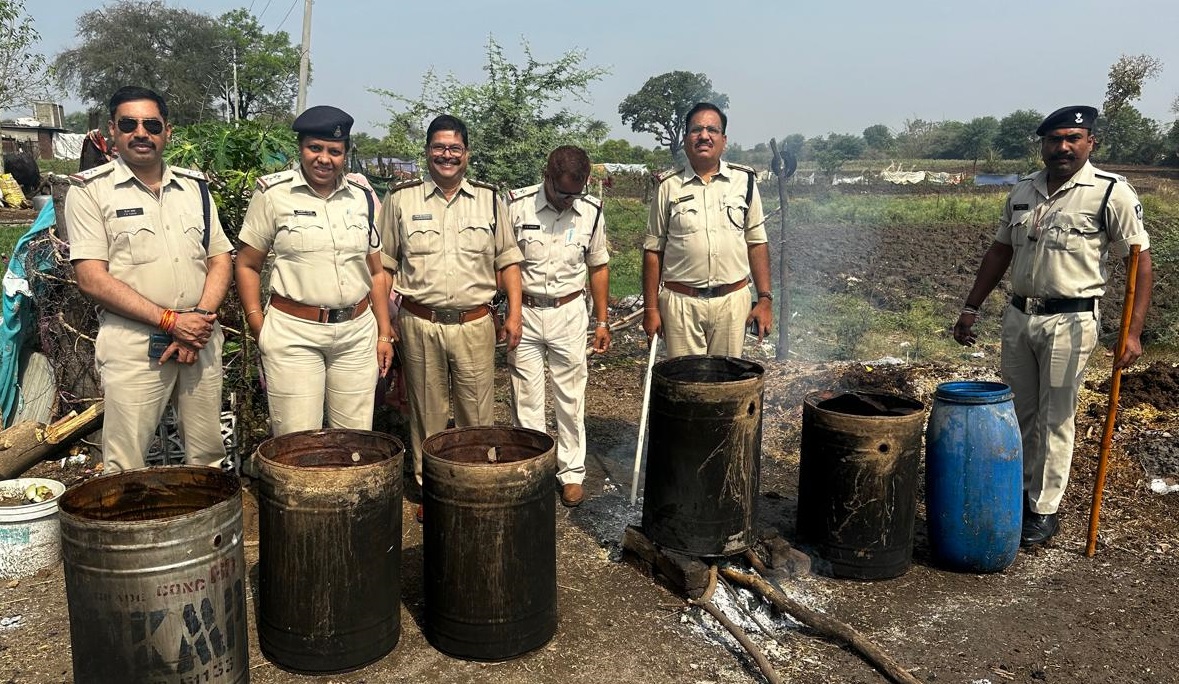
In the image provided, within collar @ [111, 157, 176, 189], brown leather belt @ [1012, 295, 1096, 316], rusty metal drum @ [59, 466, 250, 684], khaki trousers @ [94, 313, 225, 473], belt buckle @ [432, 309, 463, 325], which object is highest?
collar @ [111, 157, 176, 189]

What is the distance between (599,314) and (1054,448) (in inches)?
104

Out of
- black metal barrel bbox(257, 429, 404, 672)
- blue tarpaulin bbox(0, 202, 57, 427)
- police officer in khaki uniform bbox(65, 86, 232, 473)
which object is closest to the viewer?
black metal barrel bbox(257, 429, 404, 672)

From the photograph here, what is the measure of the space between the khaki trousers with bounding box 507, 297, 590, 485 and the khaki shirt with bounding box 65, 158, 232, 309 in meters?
1.81

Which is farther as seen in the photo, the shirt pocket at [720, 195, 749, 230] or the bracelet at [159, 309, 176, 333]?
the shirt pocket at [720, 195, 749, 230]

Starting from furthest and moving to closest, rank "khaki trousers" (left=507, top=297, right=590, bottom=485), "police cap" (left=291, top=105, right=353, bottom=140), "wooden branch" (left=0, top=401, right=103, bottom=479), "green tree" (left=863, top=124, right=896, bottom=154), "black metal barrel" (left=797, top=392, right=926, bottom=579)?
"green tree" (left=863, top=124, right=896, bottom=154) → "wooden branch" (left=0, top=401, right=103, bottom=479) → "khaki trousers" (left=507, top=297, right=590, bottom=485) → "black metal barrel" (left=797, top=392, right=926, bottom=579) → "police cap" (left=291, top=105, right=353, bottom=140)

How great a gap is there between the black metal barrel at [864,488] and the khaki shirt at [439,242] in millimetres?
1938

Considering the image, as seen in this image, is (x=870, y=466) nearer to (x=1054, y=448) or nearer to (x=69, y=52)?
(x=1054, y=448)

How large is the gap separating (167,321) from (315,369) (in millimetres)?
681

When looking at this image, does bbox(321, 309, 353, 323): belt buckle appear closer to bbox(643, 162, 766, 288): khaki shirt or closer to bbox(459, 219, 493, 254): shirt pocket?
bbox(459, 219, 493, 254): shirt pocket

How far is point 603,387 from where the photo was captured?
25.3 ft

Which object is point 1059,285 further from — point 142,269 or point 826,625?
point 142,269

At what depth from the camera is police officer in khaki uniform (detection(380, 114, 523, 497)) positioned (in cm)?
448

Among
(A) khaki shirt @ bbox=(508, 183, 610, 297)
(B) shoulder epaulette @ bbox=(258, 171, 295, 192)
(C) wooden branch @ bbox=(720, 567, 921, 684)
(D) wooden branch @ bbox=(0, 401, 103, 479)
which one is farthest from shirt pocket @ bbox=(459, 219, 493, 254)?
(D) wooden branch @ bbox=(0, 401, 103, 479)

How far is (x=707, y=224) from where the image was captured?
4.81 meters
